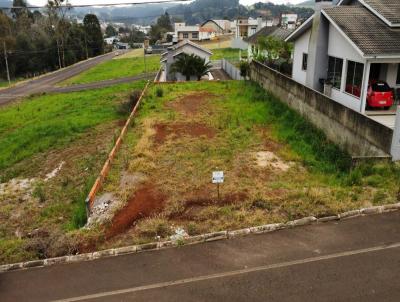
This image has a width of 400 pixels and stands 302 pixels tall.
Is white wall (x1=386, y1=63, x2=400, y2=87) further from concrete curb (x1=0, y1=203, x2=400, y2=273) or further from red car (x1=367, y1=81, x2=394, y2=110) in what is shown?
concrete curb (x1=0, y1=203, x2=400, y2=273)

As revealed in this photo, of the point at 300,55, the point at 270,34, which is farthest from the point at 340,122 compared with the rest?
the point at 270,34

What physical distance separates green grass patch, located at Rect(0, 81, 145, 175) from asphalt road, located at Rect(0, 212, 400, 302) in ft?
41.5

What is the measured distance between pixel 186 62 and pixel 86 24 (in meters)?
58.8

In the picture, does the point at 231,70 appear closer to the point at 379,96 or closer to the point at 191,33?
the point at 379,96

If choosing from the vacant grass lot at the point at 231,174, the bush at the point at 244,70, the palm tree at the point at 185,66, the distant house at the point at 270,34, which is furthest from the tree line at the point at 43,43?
the vacant grass lot at the point at 231,174

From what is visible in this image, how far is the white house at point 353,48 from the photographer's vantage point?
15.9 metres

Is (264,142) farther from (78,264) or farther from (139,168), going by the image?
(78,264)

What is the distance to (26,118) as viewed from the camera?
2844 cm

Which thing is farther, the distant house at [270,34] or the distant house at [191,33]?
the distant house at [191,33]

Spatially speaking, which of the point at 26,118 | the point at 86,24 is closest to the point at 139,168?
the point at 26,118

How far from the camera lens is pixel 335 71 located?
1948 cm

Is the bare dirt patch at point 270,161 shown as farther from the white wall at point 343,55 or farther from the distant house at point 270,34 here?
the distant house at point 270,34

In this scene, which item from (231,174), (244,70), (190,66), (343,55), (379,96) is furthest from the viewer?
(190,66)

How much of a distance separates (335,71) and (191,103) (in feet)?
28.0
